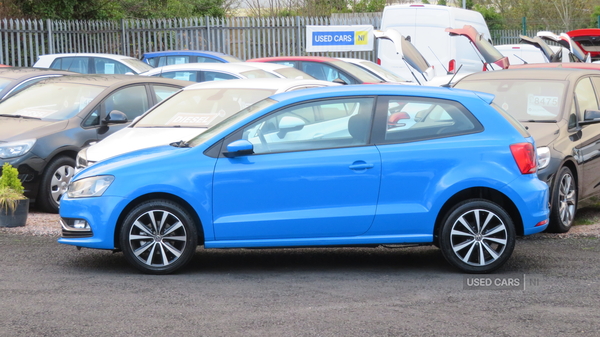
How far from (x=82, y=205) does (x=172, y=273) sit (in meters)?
0.89

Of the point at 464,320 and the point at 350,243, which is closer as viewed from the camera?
the point at 464,320

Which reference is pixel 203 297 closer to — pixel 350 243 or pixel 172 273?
pixel 172 273

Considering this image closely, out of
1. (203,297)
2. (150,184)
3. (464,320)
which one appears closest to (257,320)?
(203,297)

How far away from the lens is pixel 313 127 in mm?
6641

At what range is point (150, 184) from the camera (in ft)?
21.1

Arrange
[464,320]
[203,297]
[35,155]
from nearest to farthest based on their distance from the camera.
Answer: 1. [464,320]
2. [203,297]
3. [35,155]

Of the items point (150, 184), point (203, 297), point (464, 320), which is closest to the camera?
point (464, 320)

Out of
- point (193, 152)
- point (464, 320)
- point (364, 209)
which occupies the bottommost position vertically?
point (464, 320)

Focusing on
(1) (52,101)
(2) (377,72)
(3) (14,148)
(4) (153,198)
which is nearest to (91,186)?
(4) (153,198)

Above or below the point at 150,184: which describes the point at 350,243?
below

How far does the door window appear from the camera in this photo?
259 inches

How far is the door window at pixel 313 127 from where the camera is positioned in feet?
21.6

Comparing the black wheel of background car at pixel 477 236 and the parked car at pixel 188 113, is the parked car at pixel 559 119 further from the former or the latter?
the parked car at pixel 188 113

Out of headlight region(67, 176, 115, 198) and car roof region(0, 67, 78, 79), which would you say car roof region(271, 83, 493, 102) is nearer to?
headlight region(67, 176, 115, 198)
